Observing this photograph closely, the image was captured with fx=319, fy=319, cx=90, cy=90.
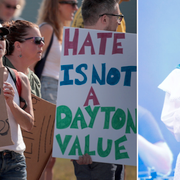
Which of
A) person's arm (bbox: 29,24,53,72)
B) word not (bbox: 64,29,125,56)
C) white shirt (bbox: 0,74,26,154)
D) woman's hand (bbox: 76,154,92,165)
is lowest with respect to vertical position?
woman's hand (bbox: 76,154,92,165)

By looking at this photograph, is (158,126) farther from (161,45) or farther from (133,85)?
(133,85)

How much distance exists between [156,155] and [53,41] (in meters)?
1.74

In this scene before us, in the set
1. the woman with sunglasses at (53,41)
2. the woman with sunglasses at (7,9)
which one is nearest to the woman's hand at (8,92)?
the woman with sunglasses at (53,41)

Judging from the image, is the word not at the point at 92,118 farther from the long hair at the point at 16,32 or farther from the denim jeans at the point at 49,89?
the denim jeans at the point at 49,89

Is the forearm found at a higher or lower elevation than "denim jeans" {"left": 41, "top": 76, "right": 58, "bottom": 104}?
lower

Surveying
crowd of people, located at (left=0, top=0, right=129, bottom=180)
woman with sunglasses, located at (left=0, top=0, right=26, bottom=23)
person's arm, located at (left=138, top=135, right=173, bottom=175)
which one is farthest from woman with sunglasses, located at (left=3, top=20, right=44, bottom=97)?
person's arm, located at (left=138, top=135, right=173, bottom=175)

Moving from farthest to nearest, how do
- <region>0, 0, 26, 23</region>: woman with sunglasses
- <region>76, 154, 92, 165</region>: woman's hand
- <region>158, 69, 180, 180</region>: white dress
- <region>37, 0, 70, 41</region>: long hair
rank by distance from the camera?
<region>0, 0, 26, 23</region>: woman with sunglasses → <region>37, 0, 70, 41</region>: long hair → <region>76, 154, 92, 165</region>: woman's hand → <region>158, 69, 180, 180</region>: white dress

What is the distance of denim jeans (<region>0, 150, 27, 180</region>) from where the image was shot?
67.4 inches

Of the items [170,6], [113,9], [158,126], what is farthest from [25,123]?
[113,9]

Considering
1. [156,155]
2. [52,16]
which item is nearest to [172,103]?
[156,155]

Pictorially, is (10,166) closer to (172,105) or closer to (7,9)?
(172,105)

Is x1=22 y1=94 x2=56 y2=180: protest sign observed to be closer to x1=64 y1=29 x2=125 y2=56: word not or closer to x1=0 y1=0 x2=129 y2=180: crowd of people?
x1=0 y1=0 x2=129 y2=180: crowd of people

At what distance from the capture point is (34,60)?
2.38 metres

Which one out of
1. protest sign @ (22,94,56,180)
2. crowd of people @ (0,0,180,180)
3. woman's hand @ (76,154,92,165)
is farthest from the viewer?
protest sign @ (22,94,56,180)
